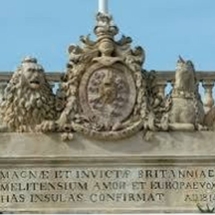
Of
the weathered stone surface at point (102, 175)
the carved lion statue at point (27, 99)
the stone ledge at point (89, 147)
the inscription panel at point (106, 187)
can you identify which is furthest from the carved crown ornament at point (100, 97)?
the inscription panel at point (106, 187)

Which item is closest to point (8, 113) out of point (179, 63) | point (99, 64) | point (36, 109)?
point (36, 109)

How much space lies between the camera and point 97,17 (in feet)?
82.0

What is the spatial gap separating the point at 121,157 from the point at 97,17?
2.99 meters

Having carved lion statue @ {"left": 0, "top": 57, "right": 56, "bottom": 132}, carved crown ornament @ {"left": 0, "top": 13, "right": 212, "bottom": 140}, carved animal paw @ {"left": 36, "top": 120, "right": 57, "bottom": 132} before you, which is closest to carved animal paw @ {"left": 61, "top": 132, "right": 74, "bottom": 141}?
carved crown ornament @ {"left": 0, "top": 13, "right": 212, "bottom": 140}

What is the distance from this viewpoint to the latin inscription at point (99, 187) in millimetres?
24656

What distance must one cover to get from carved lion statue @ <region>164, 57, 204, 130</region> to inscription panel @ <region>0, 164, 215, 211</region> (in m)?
0.96

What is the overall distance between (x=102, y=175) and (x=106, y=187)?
0.90ft

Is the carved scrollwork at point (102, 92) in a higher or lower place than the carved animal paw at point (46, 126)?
higher

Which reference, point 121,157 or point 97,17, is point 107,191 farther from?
point 97,17

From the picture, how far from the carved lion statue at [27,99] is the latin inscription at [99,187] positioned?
1006mm

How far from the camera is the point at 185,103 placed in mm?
24906

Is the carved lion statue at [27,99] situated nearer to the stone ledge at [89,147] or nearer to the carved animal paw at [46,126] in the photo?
the carved animal paw at [46,126]

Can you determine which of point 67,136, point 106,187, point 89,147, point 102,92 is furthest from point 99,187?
point 102,92

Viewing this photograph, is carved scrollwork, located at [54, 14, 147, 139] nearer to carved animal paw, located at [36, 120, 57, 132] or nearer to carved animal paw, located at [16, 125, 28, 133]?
carved animal paw, located at [36, 120, 57, 132]
